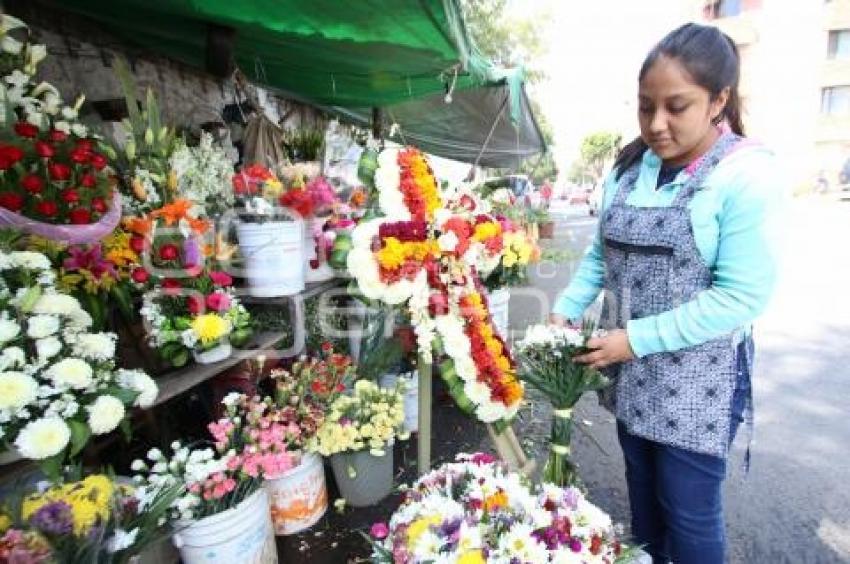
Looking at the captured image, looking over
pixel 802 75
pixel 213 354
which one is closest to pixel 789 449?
pixel 213 354

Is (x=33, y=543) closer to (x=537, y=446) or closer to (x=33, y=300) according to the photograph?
(x=33, y=300)

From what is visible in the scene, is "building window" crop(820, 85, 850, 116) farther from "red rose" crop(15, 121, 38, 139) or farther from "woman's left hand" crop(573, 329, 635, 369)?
"red rose" crop(15, 121, 38, 139)

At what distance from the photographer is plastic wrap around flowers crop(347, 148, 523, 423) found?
4.99ft

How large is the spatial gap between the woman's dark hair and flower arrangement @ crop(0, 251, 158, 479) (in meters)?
1.64

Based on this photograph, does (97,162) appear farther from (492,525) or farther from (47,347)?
(492,525)

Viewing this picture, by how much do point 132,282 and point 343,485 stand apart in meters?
1.41

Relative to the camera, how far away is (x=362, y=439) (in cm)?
238

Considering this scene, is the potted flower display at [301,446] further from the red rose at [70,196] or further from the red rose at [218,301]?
the red rose at [70,196]

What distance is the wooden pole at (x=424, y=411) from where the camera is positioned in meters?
1.83

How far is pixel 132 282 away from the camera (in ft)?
5.74

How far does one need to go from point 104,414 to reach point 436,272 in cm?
98

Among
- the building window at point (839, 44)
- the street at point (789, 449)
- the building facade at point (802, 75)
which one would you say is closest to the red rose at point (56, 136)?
the street at point (789, 449)

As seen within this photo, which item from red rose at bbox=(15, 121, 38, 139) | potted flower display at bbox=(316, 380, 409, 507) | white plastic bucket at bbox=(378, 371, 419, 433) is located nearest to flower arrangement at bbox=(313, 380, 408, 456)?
potted flower display at bbox=(316, 380, 409, 507)

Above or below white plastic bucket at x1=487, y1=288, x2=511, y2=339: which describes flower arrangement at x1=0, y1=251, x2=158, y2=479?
above
